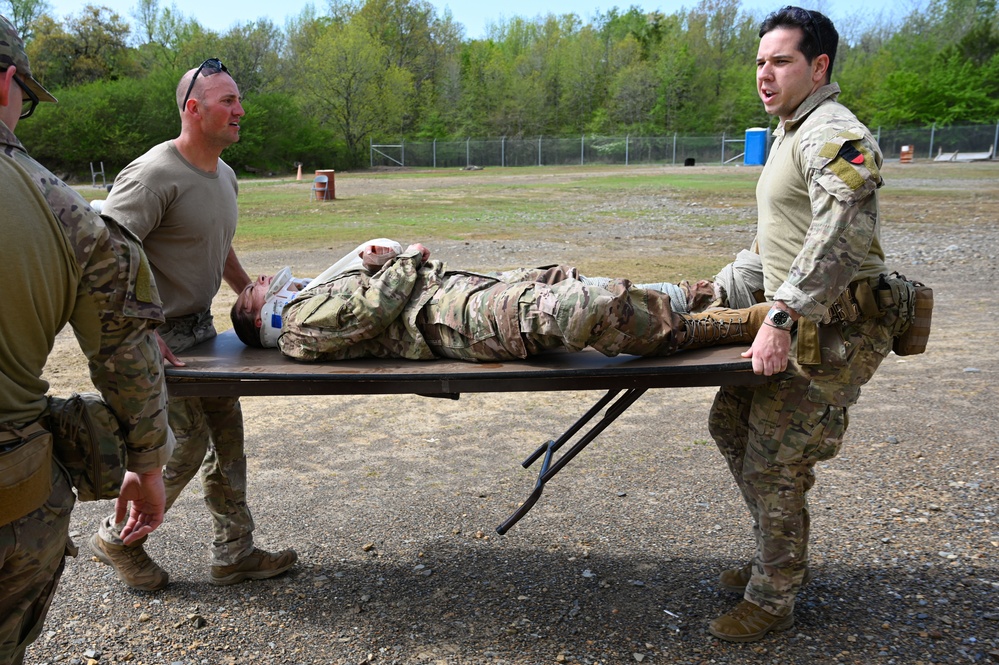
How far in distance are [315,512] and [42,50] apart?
200 feet

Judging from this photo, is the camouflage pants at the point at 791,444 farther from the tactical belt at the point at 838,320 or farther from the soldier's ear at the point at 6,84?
the soldier's ear at the point at 6,84

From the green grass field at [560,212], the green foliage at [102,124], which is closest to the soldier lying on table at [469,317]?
the green grass field at [560,212]

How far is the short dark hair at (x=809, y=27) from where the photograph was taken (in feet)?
10.1

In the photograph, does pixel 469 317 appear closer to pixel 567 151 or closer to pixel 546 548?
pixel 546 548

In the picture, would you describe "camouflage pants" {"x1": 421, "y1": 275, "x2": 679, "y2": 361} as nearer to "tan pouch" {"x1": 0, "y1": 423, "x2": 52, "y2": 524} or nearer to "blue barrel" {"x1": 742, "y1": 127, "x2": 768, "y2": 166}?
"tan pouch" {"x1": 0, "y1": 423, "x2": 52, "y2": 524}

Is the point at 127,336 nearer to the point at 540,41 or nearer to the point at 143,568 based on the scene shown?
the point at 143,568

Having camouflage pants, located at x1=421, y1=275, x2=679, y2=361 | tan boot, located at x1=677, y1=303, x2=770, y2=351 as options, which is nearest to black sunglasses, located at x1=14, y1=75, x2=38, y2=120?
camouflage pants, located at x1=421, y1=275, x2=679, y2=361

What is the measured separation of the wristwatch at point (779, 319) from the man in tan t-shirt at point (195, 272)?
90.6 inches

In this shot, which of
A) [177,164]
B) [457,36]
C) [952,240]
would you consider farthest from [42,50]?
[177,164]

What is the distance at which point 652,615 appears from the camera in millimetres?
3434

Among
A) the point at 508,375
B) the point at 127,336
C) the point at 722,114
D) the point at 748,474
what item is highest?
the point at 722,114

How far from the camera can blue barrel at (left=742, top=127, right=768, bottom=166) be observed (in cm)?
4133

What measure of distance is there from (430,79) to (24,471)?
7701cm

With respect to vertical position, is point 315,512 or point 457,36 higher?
point 457,36
